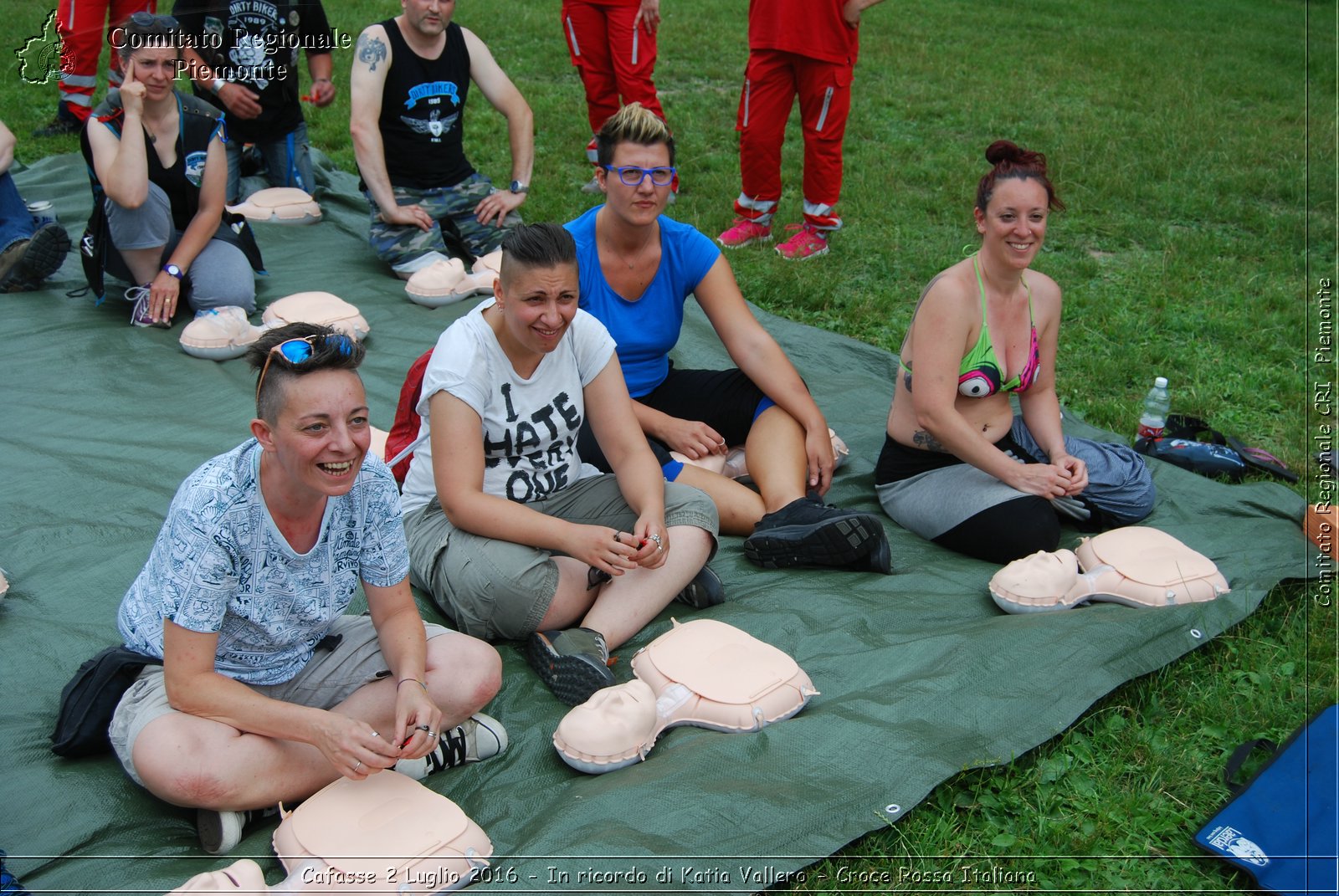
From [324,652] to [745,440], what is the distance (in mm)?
1723

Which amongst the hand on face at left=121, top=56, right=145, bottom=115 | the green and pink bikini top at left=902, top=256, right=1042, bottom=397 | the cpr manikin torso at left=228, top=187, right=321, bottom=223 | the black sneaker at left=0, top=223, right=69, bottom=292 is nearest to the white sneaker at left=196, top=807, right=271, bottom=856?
the green and pink bikini top at left=902, top=256, right=1042, bottom=397

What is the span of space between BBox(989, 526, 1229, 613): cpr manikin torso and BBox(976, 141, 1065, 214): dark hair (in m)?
1.05

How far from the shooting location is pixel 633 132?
3449 mm

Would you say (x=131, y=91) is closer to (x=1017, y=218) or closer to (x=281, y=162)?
(x=281, y=162)

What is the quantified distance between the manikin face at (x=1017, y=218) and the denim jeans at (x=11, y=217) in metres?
4.13

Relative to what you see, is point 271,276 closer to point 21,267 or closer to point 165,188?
point 165,188

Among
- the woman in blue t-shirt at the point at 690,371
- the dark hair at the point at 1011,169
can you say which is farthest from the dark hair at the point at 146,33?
the dark hair at the point at 1011,169

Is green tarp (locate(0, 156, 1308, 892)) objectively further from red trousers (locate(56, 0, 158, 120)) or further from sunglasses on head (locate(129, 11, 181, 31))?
red trousers (locate(56, 0, 158, 120))

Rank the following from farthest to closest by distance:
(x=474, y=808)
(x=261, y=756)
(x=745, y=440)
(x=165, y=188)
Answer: (x=165, y=188), (x=745, y=440), (x=474, y=808), (x=261, y=756)

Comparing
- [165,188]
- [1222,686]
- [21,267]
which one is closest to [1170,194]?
[1222,686]

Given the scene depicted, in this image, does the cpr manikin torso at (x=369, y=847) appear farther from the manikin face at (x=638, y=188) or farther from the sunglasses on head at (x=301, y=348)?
the manikin face at (x=638, y=188)

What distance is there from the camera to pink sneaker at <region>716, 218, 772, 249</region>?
20.3ft

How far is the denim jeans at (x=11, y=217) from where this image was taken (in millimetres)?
4957

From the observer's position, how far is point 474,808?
2.38m
